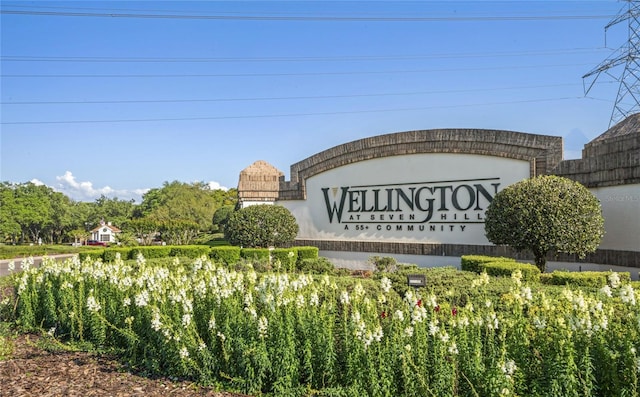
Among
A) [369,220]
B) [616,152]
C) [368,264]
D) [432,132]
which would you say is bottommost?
[368,264]

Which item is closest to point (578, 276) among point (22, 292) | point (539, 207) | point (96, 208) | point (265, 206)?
point (539, 207)

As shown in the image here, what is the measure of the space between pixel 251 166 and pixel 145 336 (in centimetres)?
1709

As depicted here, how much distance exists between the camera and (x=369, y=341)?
5.13 metres

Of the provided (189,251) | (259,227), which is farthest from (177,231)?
(259,227)

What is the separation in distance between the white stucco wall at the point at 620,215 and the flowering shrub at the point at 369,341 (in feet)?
23.3

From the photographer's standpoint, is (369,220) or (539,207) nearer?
(539,207)

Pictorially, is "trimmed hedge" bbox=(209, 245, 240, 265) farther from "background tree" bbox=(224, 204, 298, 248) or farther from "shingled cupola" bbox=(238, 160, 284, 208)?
"shingled cupola" bbox=(238, 160, 284, 208)

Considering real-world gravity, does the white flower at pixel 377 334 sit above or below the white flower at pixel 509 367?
above

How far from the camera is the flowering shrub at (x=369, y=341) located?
188 inches

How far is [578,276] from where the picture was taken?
10.6 meters

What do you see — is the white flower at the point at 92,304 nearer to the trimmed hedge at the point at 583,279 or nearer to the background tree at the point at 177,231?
the trimmed hedge at the point at 583,279

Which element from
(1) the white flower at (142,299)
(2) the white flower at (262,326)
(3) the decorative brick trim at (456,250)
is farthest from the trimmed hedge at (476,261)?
(1) the white flower at (142,299)

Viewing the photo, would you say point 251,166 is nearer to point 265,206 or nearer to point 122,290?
point 265,206

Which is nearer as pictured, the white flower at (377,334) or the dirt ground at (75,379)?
the white flower at (377,334)
